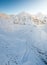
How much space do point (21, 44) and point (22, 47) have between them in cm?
22

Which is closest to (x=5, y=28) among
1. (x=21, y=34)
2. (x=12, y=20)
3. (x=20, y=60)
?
(x=21, y=34)

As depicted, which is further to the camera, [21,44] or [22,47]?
[21,44]

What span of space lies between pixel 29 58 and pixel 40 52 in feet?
2.99

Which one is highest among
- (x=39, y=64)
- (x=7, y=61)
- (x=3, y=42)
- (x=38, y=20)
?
(x=38, y=20)

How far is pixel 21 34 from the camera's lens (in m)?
7.53

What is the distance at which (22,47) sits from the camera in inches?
246

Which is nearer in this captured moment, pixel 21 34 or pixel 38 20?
pixel 21 34

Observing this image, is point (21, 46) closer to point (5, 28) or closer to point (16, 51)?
point (16, 51)

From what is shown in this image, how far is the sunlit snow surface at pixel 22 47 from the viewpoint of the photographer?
17.8ft

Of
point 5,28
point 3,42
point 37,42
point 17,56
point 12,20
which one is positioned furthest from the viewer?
point 12,20

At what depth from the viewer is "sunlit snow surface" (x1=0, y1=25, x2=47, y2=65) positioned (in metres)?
5.42

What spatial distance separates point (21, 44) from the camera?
6430 mm

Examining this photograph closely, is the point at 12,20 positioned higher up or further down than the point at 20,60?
higher up

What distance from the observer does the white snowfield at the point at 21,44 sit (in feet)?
17.9
